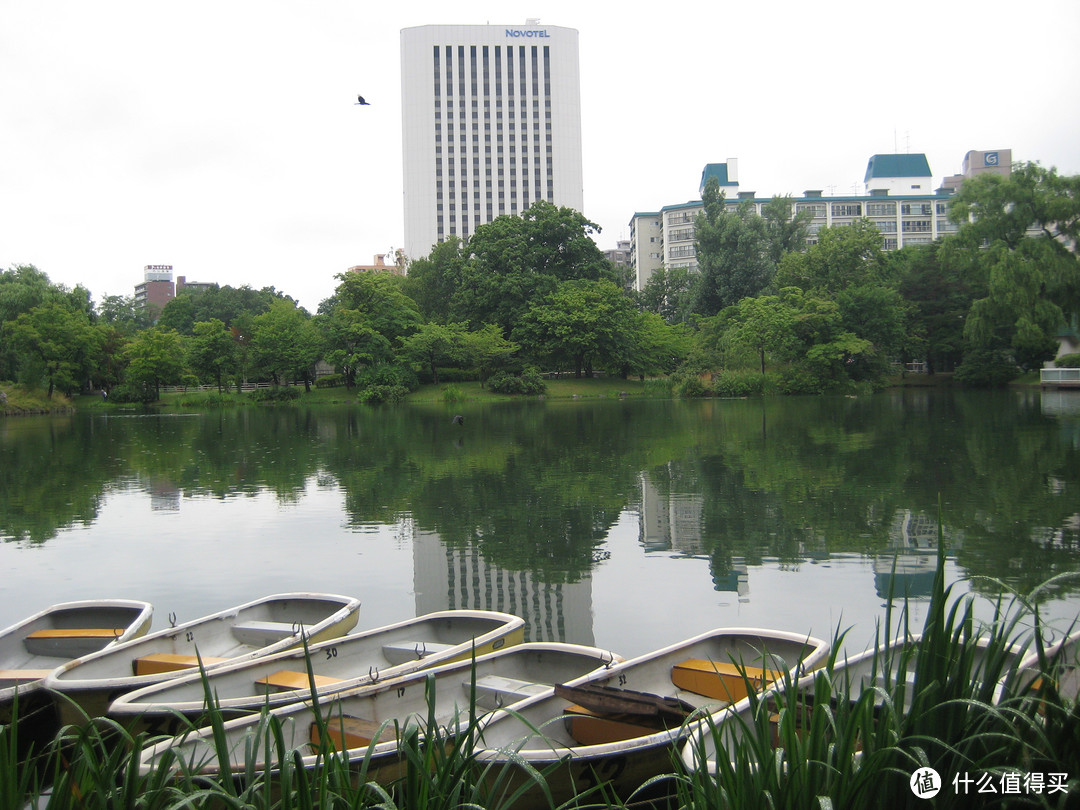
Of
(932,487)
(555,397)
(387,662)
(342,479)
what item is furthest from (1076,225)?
(387,662)

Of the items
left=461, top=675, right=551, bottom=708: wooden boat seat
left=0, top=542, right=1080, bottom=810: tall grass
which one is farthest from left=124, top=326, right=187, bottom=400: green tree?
left=0, top=542, right=1080, bottom=810: tall grass

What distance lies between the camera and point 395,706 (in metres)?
4.89

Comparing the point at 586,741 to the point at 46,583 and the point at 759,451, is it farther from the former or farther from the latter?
the point at 759,451

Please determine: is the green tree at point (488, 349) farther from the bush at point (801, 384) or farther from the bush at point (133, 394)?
the bush at point (133, 394)

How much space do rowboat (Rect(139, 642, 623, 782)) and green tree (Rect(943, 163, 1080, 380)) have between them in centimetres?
4278

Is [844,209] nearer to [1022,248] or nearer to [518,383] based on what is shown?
[1022,248]

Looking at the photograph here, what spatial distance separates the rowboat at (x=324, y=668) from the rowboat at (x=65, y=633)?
51.5 inches

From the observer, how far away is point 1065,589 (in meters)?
7.89

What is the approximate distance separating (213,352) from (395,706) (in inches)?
2147

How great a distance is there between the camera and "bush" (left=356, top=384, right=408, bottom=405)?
52.3 metres

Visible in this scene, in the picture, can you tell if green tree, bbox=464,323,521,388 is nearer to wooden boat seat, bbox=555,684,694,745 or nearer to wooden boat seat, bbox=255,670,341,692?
wooden boat seat, bbox=255,670,341,692

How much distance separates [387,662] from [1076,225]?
4638cm

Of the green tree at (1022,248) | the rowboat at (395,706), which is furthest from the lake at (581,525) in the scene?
the green tree at (1022,248)

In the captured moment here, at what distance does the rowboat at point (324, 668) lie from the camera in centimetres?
459
